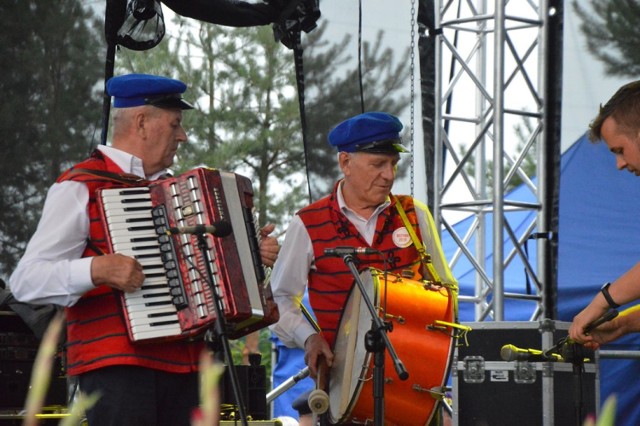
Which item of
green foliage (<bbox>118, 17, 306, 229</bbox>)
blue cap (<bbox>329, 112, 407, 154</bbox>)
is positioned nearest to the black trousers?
blue cap (<bbox>329, 112, 407, 154</bbox>)

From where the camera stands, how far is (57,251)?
3084 millimetres

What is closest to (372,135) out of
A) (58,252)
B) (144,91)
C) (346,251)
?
(346,251)

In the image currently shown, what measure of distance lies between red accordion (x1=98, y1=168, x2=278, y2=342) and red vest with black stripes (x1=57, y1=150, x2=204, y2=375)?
9 cm

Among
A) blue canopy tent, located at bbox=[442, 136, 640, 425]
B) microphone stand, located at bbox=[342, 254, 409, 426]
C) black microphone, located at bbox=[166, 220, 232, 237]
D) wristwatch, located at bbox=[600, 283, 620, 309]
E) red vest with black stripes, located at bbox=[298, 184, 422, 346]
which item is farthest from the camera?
blue canopy tent, located at bbox=[442, 136, 640, 425]

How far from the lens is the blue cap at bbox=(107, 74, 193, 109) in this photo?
3369mm

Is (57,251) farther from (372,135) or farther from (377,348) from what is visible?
(372,135)

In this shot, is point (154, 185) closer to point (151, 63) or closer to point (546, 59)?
point (546, 59)

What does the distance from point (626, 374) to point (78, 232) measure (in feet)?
16.8

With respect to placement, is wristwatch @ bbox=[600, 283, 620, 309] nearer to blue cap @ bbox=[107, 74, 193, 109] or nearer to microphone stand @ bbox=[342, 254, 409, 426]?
microphone stand @ bbox=[342, 254, 409, 426]

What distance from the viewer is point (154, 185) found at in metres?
3.13

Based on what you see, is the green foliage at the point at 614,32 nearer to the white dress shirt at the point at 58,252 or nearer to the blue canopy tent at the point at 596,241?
the blue canopy tent at the point at 596,241

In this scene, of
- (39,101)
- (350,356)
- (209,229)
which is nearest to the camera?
(209,229)

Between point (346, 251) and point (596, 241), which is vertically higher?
point (346, 251)

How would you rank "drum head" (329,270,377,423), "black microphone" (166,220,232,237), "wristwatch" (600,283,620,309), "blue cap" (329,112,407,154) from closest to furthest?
"black microphone" (166,220,232,237), "wristwatch" (600,283,620,309), "drum head" (329,270,377,423), "blue cap" (329,112,407,154)
